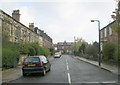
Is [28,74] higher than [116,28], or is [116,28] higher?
[116,28]

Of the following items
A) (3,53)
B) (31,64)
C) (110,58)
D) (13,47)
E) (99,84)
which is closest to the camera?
(99,84)

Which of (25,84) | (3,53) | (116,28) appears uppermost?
(116,28)

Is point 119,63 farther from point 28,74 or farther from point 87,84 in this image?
point 87,84

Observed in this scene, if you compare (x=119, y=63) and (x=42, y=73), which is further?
(x=119, y=63)

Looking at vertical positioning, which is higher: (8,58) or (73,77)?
(8,58)

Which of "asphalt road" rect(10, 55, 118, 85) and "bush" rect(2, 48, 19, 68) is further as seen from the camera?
"bush" rect(2, 48, 19, 68)

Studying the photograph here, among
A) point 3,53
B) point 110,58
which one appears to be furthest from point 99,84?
point 110,58

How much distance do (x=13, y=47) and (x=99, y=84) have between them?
19170 mm

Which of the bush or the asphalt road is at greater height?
the bush

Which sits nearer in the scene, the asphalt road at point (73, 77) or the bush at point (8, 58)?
the asphalt road at point (73, 77)

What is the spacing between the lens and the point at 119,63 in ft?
107

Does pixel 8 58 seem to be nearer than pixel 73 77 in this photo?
No

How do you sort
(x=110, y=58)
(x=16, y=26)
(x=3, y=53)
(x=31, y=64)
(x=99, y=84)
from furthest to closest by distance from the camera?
1. (x=16, y=26)
2. (x=110, y=58)
3. (x=3, y=53)
4. (x=31, y=64)
5. (x=99, y=84)

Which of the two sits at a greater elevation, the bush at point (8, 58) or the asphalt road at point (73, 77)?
the bush at point (8, 58)
